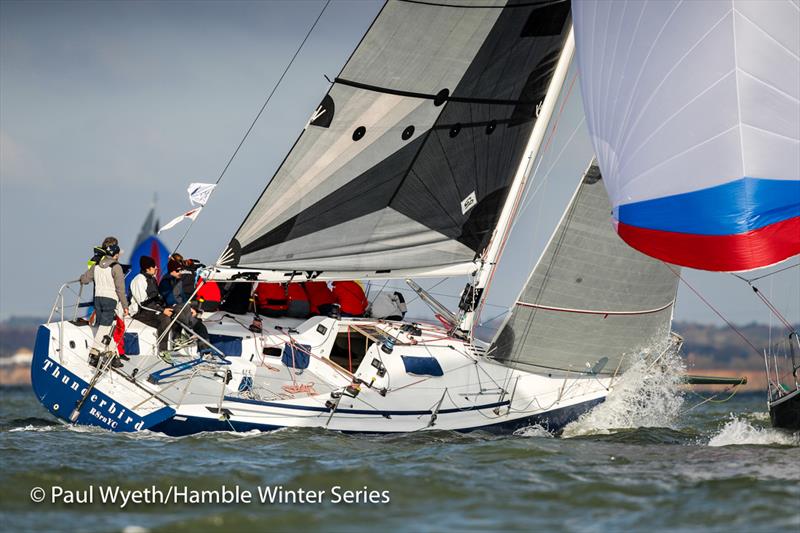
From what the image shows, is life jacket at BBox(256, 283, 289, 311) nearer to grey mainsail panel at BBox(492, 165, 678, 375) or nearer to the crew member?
the crew member

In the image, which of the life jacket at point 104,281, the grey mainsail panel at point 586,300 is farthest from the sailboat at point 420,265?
the life jacket at point 104,281

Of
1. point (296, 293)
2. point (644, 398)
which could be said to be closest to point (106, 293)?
point (296, 293)

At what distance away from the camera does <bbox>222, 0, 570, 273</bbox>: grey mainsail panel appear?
13.1 meters

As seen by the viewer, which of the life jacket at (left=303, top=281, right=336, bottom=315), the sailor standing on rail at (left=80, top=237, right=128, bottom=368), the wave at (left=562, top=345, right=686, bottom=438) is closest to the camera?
the sailor standing on rail at (left=80, top=237, right=128, bottom=368)

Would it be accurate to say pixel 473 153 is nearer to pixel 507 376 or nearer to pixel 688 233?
pixel 507 376

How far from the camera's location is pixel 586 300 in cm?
1346

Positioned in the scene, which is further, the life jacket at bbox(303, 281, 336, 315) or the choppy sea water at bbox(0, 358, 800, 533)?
the life jacket at bbox(303, 281, 336, 315)

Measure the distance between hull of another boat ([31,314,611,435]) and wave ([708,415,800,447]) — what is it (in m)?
1.67

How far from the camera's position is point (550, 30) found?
13.8 meters

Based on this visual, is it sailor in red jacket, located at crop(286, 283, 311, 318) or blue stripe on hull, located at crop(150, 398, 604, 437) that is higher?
sailor in red jacket, located at crop(286, 283, 311, 318)

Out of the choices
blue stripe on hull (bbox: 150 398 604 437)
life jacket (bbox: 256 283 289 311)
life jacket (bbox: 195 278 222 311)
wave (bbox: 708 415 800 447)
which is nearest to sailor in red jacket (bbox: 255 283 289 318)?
life jacket (bbox: 256 283 289 311)

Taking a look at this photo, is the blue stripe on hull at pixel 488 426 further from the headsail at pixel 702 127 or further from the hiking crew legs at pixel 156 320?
the headsail at pixel 702 127

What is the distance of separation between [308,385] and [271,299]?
2520 millimetres

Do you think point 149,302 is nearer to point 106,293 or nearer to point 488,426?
point 106,293
